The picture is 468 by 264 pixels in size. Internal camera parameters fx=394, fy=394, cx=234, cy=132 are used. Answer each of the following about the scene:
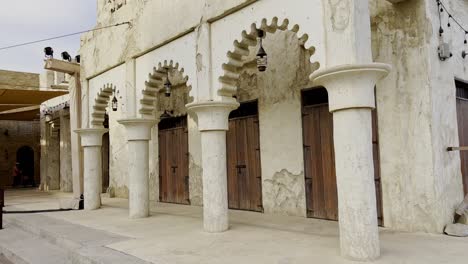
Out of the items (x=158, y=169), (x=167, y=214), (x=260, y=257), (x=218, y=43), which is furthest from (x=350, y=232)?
(x=158, y=169)

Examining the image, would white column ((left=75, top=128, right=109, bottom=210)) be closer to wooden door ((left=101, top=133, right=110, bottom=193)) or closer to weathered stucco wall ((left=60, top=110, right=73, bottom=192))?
wooden door ((left=101, top=133, right=110, bottom=193))

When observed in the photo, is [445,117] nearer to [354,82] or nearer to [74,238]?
[354,82]

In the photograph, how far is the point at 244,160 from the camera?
870cm

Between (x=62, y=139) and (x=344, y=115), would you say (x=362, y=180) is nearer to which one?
(x=344, y=115)

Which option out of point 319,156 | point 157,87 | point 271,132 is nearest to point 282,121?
point 271,132

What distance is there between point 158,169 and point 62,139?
7.38m

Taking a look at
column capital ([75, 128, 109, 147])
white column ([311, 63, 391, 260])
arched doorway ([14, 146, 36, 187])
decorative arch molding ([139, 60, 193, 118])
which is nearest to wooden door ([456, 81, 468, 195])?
white column ([311, 63, 391, 260])

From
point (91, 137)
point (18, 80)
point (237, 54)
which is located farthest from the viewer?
point (18, 80)

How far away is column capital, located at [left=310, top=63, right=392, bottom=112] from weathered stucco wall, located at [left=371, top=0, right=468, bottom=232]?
1.59m

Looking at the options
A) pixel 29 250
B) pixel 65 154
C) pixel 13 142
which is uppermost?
pixel 13 142

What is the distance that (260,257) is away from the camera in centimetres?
466

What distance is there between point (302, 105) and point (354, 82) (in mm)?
3122

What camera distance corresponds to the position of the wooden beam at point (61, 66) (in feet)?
33.3

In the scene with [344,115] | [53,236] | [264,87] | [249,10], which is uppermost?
[249,10]
